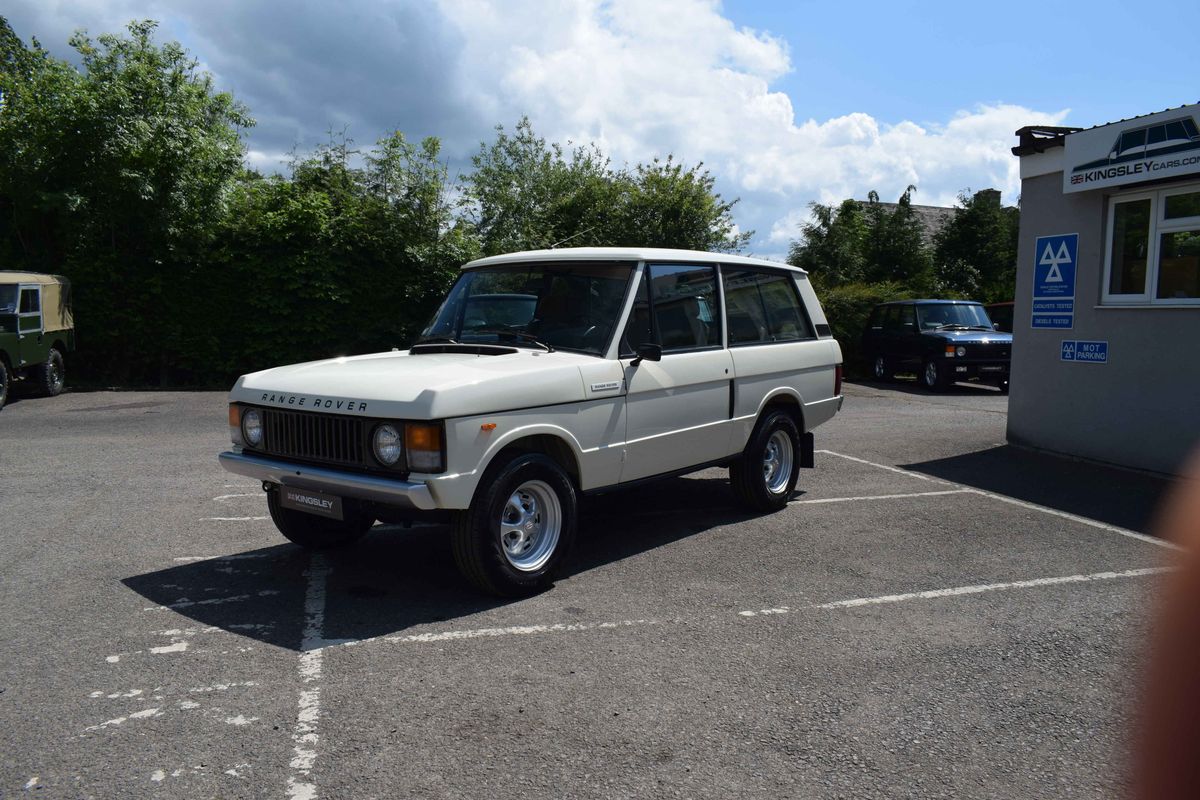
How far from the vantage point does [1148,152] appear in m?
9.18

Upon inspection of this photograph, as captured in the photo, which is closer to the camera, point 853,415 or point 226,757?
point 226,757

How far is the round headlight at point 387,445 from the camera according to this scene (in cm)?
465

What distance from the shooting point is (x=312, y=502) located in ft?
16.3

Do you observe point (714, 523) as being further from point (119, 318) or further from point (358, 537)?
point (119, 318)

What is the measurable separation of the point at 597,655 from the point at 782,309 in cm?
403

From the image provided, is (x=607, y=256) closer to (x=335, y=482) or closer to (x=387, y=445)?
(x=387, y=445)

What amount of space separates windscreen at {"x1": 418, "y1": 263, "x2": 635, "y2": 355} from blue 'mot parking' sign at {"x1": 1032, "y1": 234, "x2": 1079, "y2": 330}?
6681 mm

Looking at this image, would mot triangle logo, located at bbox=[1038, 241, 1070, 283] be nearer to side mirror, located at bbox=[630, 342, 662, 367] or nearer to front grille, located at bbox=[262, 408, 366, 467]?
side mirror, located at bbox=[630, 342, 662, 367]

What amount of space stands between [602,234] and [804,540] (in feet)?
55.5

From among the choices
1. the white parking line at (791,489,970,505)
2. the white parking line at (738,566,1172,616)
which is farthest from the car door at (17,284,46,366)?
the white parking line at (738,566,1172,616)

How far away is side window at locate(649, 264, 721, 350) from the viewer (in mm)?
6133

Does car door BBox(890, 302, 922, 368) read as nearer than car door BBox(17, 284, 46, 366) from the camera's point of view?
No

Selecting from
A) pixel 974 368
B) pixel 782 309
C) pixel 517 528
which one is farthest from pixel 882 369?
pixel 517 528

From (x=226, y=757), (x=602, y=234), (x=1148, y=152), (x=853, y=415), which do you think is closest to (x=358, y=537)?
(x=226, y=757)
